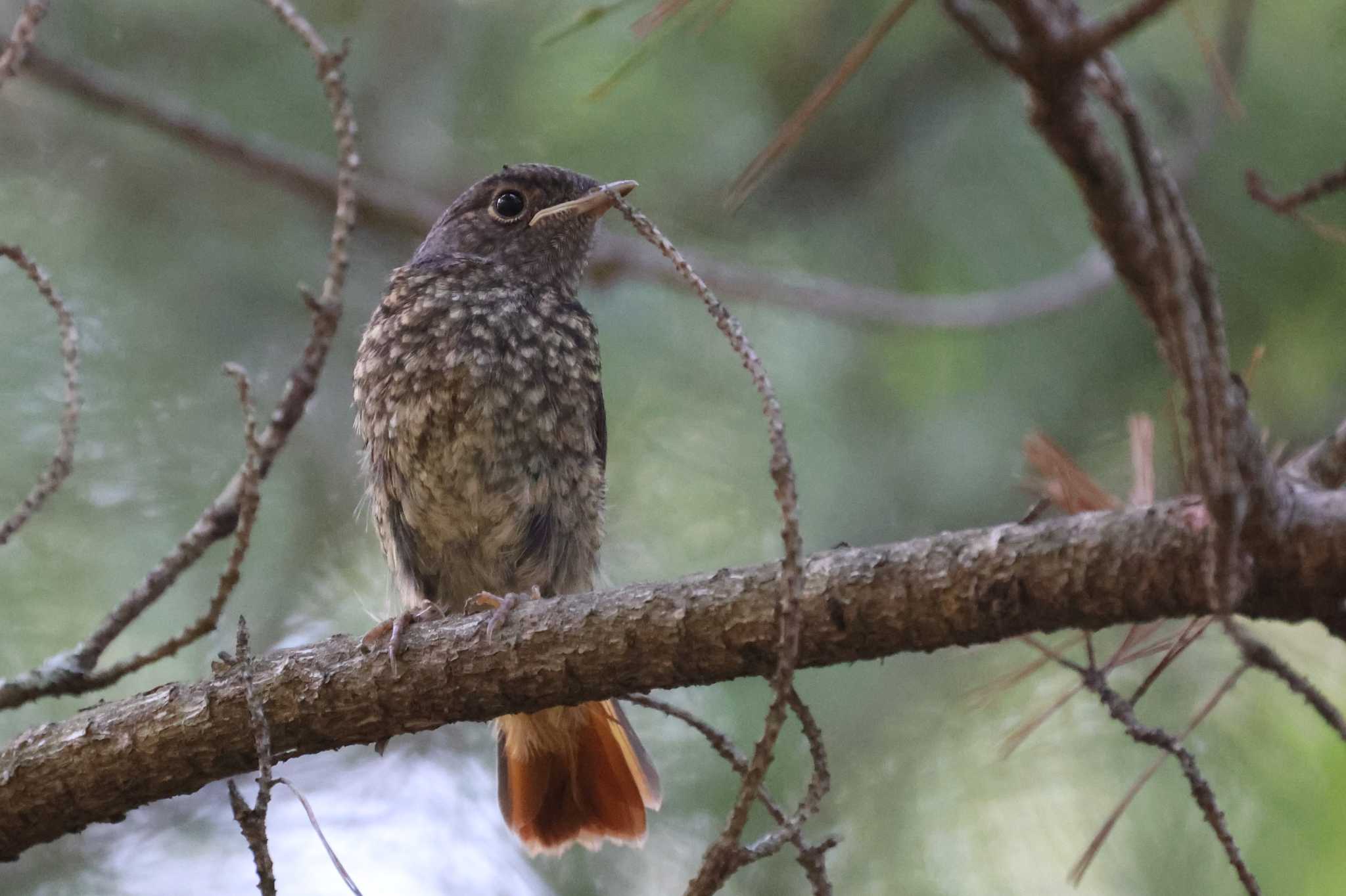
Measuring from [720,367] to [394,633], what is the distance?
1860 mm

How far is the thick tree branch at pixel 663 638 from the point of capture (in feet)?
5.19

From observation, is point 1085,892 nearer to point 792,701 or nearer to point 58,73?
point 792,701

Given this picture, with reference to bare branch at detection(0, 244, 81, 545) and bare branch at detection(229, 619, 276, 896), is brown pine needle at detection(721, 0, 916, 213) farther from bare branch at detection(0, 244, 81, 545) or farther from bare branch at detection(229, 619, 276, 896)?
bare branch at detection(0, 244, 81, 545)

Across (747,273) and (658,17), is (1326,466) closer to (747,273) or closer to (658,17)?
(658,17)

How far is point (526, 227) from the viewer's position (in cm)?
351

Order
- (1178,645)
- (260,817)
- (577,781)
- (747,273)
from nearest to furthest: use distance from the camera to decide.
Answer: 1. (260,817)
2. (1178,645)
3. (577,781)
4. (747,273)

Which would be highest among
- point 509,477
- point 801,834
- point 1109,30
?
point 509,477

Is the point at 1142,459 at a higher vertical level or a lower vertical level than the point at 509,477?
lower

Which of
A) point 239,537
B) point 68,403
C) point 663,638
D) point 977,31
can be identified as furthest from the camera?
point 68,403

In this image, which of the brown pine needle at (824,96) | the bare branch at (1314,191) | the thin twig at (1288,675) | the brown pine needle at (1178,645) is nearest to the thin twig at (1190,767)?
the brown pine needle at (1178,645)

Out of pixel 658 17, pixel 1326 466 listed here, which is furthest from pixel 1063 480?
pixel 658 17

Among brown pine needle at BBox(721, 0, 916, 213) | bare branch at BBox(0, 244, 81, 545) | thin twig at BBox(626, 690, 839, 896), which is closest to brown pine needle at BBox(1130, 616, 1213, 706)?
thin twig at BBox(626, 690, 839, 896)

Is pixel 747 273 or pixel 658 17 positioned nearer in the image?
pixel 658 17

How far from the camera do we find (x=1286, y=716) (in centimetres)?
311
